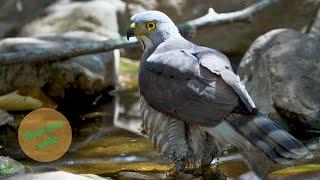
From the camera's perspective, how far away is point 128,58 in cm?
954

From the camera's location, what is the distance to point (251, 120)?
162 inches

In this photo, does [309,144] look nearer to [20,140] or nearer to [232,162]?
[232,162]

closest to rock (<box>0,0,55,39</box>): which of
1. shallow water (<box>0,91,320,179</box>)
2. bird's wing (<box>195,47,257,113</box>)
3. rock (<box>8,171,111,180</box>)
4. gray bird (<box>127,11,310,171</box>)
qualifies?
shallow water (<box>0,91,320,179</box>)

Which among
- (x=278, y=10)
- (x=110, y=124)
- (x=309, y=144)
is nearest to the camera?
(x=309, y=144)

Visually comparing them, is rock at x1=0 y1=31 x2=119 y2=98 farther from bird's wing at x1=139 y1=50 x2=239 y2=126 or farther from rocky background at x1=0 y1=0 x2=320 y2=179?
bird's wing at x1=139 y1=50 x2=239 y2=126

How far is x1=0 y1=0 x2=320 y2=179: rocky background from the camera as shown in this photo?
5.87 metres

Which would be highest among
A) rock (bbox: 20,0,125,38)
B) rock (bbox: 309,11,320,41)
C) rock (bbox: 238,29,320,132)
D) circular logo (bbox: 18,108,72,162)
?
rock (bbox: 238,29,320,132)

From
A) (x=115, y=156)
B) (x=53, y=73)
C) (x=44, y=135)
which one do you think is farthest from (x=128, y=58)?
(x=115, y=156)

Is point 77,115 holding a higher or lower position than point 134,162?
lower

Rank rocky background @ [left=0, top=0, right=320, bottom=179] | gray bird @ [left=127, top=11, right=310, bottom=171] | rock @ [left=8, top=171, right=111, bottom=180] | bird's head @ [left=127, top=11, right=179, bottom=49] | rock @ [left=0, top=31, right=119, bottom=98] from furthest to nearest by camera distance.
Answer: rock @ [left=0, top=31, right=119, bottom=98] < rocky background @ [left=0, top=0, right=320, bottom=179] < bird's head @ [left=127, top=11, right=179, bottom=49] < gray bird @ [left=127, top=11, right=310, bottom=171] < rock @ [left=8, top=171, right=111, bottom=180]

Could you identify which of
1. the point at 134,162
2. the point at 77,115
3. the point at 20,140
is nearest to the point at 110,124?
the point at 77,115

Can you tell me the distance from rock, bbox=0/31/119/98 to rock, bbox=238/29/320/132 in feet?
6.11

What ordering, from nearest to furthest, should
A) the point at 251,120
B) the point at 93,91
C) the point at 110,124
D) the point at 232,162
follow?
the point at 251,120
the point at 232,162
the point at 110,124
the point at 93,91

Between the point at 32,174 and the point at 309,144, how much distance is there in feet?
7.99
